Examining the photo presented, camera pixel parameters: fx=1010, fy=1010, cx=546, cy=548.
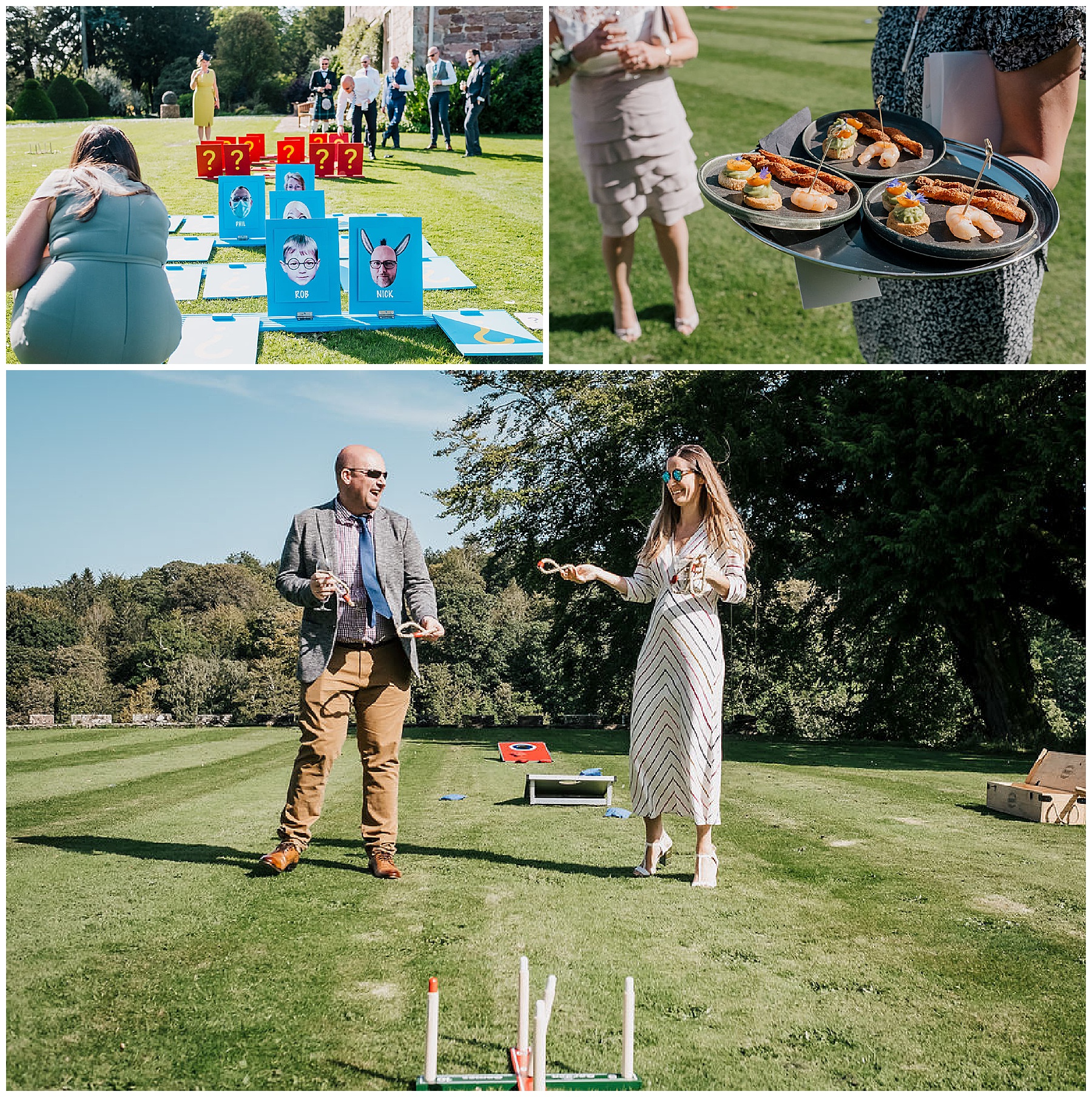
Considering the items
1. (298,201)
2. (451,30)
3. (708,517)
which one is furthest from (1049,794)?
(298,201)

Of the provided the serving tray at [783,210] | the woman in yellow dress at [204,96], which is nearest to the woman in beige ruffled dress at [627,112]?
the serving tray at [783,210]

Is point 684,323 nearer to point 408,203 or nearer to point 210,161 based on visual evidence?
point 408,203

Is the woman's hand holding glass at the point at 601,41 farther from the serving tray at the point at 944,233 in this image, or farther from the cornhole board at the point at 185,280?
the cornhole board at the point at 185,280

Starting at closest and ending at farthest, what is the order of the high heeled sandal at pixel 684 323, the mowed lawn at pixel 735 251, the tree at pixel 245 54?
1. the high heeled sandal at pixel 684 323
2. the mowed lawn at pixel 735 251
3. the tree at pixel 245 54

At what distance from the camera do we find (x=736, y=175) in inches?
141

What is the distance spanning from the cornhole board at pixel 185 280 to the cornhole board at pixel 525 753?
4568mm

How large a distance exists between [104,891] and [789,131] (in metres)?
3.82

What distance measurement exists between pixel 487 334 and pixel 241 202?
12.0 feet

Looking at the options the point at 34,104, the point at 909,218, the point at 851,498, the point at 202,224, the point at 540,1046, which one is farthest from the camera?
the point at 851,498

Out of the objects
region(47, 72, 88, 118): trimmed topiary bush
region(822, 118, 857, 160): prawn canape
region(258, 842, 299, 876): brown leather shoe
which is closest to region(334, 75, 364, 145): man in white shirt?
region(47, 72, 88, 118): trimmed topiary bush

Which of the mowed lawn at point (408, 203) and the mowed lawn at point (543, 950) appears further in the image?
the mowed lawn at point (408, 203)

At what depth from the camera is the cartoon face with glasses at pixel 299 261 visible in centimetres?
754

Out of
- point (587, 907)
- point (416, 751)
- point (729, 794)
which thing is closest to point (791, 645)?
point (416, 751)

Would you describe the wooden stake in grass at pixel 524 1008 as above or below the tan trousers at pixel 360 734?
below
